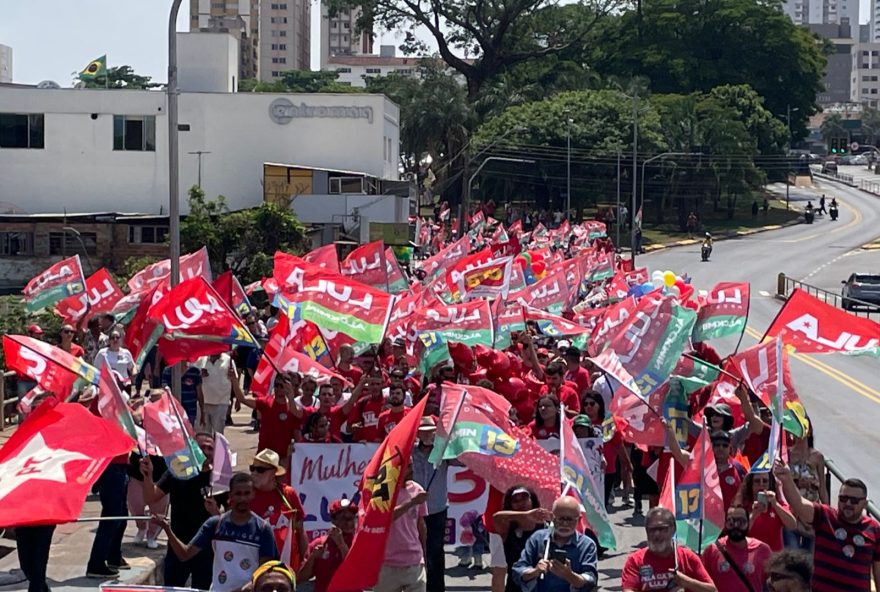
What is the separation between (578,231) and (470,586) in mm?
43069

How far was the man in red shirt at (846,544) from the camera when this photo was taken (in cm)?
884

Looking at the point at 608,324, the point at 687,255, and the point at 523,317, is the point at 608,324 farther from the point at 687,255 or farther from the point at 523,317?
the point at 687,255

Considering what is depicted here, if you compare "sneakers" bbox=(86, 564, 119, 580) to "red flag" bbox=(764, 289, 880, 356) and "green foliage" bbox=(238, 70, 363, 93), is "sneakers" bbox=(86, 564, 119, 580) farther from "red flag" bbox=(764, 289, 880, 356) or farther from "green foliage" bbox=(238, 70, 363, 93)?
"green foliage" bbox=(238, 70, 363, 93)

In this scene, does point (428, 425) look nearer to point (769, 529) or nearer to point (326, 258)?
point (769, 529)

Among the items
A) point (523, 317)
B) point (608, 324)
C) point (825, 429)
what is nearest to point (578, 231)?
point (825, 429)

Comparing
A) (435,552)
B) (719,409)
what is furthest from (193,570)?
(719,409)

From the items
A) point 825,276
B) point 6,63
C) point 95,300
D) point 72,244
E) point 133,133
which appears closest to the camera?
point 95,300

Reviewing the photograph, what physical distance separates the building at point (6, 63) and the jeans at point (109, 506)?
128 m

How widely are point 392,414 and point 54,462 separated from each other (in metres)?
4.23

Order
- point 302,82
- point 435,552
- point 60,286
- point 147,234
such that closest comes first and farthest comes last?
point 435,552 → point 60,286 → point 147,234 → point 302,82

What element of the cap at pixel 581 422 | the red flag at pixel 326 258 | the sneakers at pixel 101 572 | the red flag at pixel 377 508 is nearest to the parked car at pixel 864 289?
the red flag at pixel 326 258

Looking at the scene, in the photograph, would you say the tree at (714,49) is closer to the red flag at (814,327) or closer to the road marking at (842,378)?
the road marking at (842,378)

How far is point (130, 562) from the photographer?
1238 cm

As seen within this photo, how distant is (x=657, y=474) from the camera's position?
13633 mm
